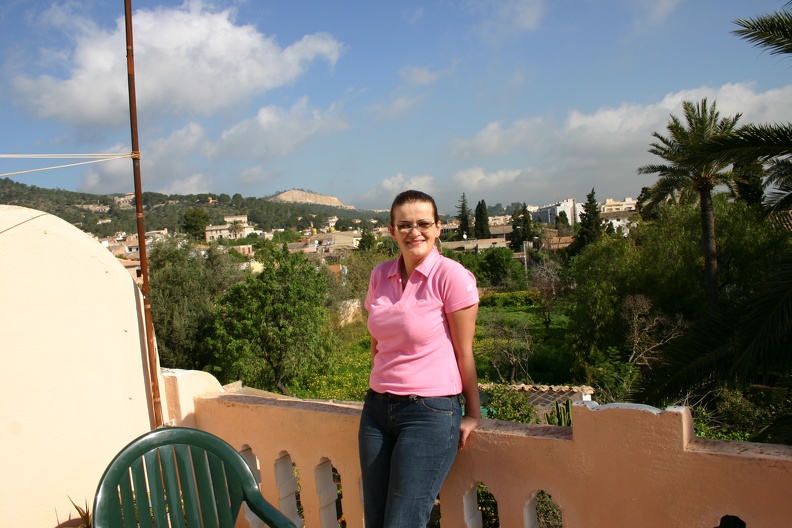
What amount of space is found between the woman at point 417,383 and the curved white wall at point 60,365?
166 cm

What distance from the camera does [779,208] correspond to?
6270mm

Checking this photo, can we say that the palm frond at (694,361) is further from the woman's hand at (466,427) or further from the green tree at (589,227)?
the green tree at (589,227)

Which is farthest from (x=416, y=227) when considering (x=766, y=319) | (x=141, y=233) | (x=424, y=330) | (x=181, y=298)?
(x=181, y=298)

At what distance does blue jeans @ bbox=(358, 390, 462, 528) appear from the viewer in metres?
2.01

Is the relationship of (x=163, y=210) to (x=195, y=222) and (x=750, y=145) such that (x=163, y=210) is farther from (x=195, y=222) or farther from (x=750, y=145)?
(x=750, y=145)

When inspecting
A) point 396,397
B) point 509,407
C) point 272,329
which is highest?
point 396,397

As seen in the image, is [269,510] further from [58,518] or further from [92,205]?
[92,205]

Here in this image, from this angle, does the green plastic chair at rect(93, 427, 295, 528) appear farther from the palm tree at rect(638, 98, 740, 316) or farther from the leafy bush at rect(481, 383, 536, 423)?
the palm tree at rect(638, 98, 740, 316)

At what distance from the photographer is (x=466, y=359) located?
2109 mm

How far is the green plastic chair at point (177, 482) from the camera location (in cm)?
223

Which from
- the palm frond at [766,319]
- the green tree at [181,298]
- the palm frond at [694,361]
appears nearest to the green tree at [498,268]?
the green tree at [181,298]

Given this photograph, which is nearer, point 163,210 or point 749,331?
point 749,331

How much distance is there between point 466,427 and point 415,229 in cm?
77

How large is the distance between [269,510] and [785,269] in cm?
411
